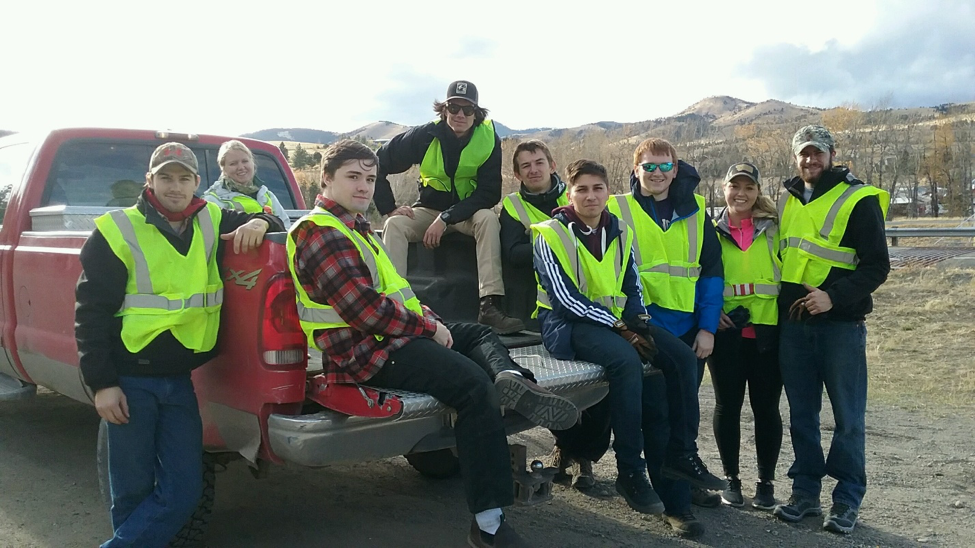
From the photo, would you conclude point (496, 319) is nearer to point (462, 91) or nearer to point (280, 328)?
point (462, 91)

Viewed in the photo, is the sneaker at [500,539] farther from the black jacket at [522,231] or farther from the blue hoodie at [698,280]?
the black jacket at [522,231]

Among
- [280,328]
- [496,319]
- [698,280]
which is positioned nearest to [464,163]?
[496,319]

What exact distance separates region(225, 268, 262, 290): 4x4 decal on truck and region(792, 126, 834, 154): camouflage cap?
2954 mm

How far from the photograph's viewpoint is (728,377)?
4621 mm

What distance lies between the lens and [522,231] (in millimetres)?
4852

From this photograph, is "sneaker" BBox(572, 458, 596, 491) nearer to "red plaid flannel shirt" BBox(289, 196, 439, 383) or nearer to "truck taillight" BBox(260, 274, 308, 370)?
"red plaid flannel shirt" BBox(289, 196, 439, 383)

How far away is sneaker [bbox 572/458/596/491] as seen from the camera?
15.9 ft

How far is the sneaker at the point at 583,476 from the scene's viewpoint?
4840 millimetres

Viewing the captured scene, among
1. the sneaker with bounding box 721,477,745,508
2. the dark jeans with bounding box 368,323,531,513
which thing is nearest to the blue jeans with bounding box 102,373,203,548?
the dark jeans with bounding box 368,323,531,513

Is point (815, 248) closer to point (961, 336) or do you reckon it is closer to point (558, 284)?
point (558, 284)

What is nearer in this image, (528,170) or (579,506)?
(579,506)

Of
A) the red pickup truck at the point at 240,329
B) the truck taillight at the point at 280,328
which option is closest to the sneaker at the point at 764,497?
the red pickup truck at the point at 240,329

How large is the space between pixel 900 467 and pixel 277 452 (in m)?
4.04

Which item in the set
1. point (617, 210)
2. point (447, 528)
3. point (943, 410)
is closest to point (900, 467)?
point (943, 410)
